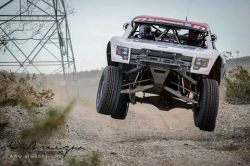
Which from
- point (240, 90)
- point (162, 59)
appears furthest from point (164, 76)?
→ point (240, 90)

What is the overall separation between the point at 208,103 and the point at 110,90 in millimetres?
1857

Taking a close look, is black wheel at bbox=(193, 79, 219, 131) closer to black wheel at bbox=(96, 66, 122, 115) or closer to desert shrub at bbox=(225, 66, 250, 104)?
black wheel at bbox=(96, 66, 122, 115)

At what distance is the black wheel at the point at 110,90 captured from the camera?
Result: 27.6ft

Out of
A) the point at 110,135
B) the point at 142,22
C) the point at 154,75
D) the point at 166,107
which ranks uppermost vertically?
the point at 142,22

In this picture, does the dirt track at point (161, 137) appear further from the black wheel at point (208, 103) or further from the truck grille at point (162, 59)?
the truck grille at point (162, 59)

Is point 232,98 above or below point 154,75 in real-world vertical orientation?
below

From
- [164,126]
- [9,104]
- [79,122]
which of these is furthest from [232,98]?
[9,104]

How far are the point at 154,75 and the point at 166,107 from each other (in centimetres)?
119

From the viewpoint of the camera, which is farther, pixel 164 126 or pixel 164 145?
pixel 164 126

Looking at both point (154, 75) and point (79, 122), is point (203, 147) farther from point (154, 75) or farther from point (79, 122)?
point (79, 122)

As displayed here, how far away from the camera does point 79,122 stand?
13.2 meters

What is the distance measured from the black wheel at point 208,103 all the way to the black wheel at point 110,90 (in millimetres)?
1596

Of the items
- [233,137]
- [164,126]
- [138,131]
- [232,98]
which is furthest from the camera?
[232,98]

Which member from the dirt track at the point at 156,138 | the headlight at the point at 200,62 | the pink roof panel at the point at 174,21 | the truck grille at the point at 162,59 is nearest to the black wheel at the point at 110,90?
the truck grille at the point at 162,59
